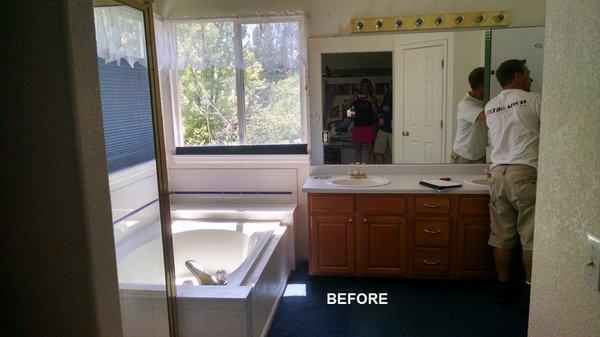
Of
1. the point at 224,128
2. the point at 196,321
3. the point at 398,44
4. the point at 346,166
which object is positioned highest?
the point at 398,44

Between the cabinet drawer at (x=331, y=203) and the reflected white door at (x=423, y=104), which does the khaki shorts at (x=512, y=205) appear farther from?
the cabinet drawer at (x=331, y=203)

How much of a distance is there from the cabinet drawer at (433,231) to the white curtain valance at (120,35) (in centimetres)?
210

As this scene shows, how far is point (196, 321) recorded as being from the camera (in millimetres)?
1993

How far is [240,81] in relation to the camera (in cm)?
340

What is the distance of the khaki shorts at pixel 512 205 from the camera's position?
2.53 metres

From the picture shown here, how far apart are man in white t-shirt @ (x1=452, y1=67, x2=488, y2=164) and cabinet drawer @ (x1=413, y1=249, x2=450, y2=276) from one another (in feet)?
2.61

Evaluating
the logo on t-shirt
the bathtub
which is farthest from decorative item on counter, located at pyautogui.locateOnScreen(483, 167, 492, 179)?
the bathtub

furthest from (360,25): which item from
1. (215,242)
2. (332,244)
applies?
(215,242)

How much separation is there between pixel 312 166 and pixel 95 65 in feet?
8.55

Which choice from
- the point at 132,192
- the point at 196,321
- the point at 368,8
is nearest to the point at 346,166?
the point at 368,8

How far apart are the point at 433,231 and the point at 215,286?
157cm

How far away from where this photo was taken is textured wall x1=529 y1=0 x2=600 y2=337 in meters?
0.80

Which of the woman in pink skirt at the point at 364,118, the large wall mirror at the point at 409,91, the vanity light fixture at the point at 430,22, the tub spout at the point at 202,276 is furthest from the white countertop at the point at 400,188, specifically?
the vanity light fixture at the point at 430,22

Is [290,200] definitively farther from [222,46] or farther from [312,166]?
[222,46]
